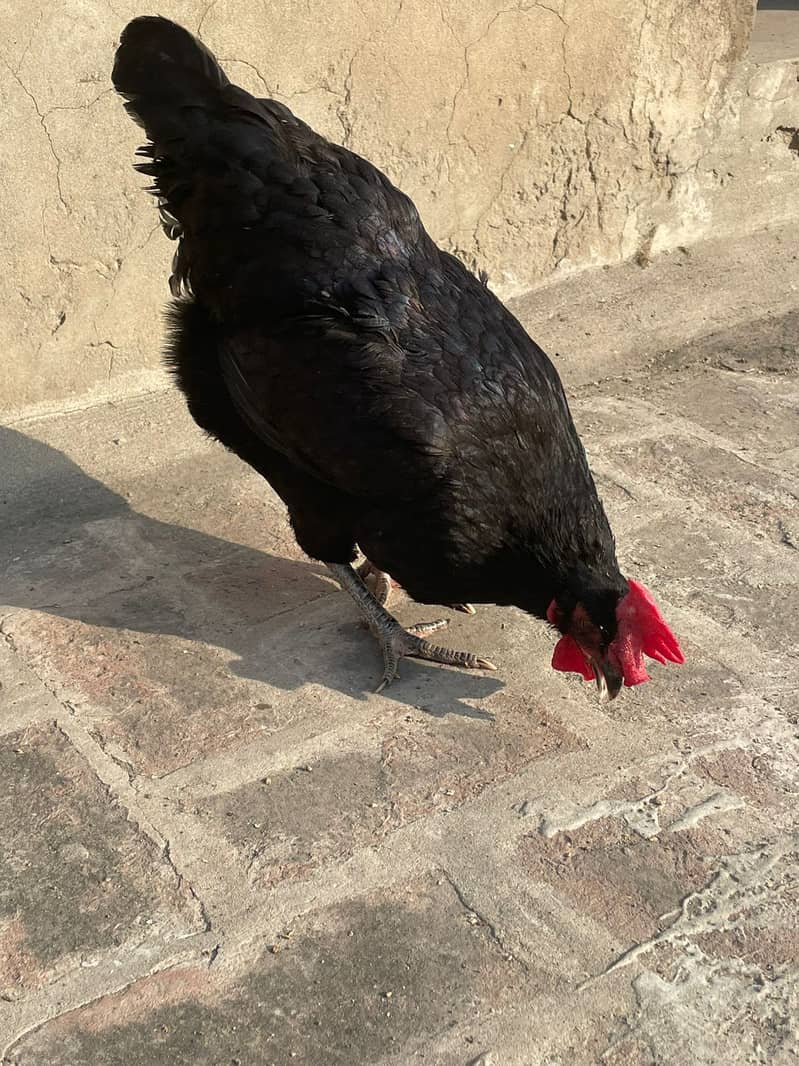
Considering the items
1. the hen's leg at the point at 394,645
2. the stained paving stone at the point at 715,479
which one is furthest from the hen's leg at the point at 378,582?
the stained paving stone at the point at 715,479

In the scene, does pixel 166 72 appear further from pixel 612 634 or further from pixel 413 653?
pixel 612 634

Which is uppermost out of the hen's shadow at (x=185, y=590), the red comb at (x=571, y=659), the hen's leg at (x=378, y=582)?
the red comb at (x=571, y=659)

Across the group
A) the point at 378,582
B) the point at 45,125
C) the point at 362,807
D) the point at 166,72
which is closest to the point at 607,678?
the point at 362,807

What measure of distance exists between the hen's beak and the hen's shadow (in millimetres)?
364

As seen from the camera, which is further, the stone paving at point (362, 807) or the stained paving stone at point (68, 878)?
the stained paving stone at point (68, 878)

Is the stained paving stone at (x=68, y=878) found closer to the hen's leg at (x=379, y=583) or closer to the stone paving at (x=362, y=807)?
the stone paving at (x=362, y=807)

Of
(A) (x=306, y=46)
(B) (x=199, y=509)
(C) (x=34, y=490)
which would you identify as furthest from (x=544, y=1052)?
(A) (x=306, y=46)

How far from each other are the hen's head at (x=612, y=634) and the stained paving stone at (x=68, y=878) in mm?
1359

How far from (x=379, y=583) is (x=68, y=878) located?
1756 millimetres

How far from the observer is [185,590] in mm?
4406

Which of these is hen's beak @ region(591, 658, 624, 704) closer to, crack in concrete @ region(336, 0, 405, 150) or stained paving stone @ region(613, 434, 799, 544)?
stained paving stone @ region(613, 434, 799, 544)

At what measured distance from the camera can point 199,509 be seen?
4.91 m

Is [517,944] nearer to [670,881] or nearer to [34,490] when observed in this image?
[670,881]

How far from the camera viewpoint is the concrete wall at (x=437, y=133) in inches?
196
